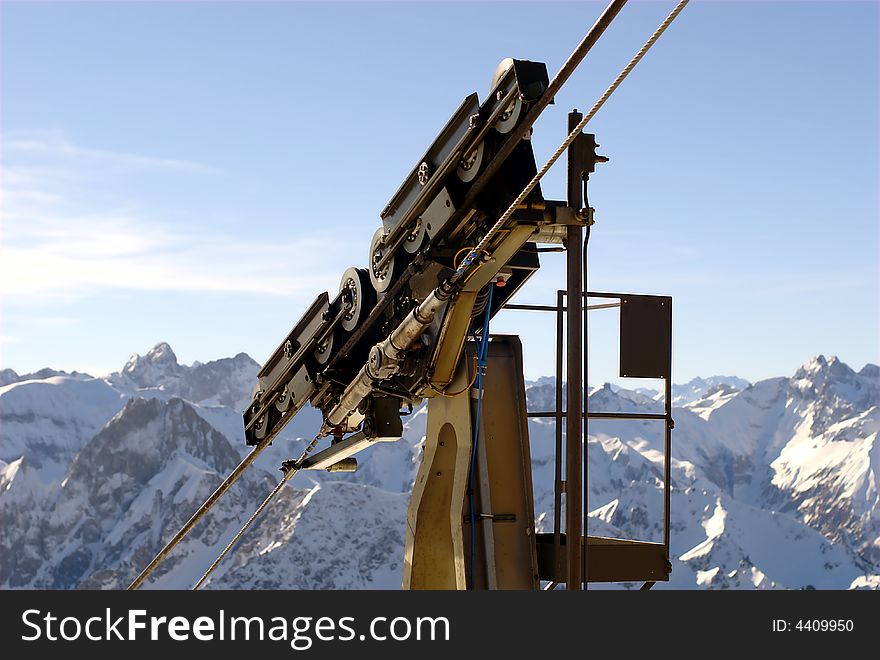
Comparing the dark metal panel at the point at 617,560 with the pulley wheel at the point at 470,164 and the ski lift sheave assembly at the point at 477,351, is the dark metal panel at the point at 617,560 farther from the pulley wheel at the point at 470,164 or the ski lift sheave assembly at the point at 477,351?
the pulley wheel at the point at 470,164

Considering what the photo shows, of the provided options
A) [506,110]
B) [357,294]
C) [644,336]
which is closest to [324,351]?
[357,294]

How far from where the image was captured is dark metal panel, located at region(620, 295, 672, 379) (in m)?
13.2

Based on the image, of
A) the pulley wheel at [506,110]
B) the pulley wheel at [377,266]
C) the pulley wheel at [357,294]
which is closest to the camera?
the pulley wheel at [506,110]

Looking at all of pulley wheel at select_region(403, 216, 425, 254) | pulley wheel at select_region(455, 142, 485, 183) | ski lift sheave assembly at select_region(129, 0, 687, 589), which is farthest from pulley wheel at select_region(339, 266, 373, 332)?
pulley wheel at select_region(455, 142, 485, 183)

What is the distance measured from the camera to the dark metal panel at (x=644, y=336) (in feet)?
43.5

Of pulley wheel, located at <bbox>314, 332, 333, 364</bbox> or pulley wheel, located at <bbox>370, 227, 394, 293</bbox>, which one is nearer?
pulley wheel, located at <bbox>370, 227, 394, 293</bbox>

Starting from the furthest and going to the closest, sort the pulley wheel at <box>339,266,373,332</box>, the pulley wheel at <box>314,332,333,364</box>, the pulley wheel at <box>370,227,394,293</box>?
1. the pulley wheel at <box>314,332,333,364</box>
2. the pulley wheel at <box>339,266,373,332</box>
3. the pulley wheel at <box>370,227,394,293</box>

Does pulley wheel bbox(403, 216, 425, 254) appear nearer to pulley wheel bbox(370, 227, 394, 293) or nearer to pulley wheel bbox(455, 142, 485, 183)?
pulley wheel bbox(370, 227, 394, 293)

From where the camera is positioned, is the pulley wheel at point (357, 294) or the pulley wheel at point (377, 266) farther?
the pulley wheel at point (357, 294)

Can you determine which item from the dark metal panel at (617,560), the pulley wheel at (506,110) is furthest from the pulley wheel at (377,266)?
the dark metal panel at (617,560)

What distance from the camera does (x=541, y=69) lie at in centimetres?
1067
